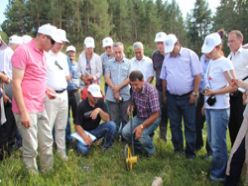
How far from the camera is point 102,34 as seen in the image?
55438 millimetres

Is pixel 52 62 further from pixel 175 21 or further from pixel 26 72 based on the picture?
pixel 175 21

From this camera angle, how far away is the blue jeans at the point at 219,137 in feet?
18.3

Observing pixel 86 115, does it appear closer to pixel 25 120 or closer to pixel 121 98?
pixel 121 98

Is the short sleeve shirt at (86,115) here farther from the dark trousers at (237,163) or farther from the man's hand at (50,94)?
the dark trousers at (237,163)

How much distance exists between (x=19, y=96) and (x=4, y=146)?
6.22ft

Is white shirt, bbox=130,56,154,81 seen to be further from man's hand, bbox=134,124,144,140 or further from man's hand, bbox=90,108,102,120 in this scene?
man's hand, bbox=134,124,144,140

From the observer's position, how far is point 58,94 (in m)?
6.27

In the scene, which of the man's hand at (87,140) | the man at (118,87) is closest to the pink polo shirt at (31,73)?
the man's hand at (87,140)

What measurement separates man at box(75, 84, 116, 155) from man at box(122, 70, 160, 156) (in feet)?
1.32

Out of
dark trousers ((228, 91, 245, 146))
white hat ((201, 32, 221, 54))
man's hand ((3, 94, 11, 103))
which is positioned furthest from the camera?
man's hand ((3, 94, 11, 103))

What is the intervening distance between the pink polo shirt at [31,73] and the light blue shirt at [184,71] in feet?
8.31

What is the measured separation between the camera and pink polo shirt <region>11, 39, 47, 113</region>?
499 centimetres

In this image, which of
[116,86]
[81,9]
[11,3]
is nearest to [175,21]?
[81,9]

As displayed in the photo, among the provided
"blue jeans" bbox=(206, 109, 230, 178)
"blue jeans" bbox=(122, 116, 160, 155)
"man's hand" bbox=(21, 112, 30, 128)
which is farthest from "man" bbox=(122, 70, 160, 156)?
"man's hand" bbox=(21, 112, 30, 128)
